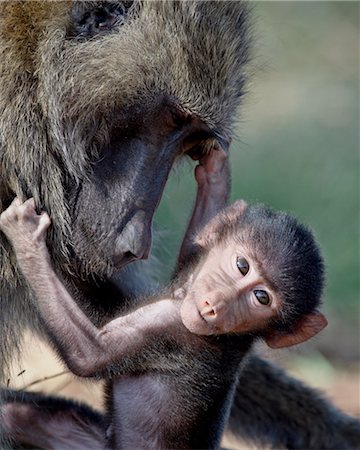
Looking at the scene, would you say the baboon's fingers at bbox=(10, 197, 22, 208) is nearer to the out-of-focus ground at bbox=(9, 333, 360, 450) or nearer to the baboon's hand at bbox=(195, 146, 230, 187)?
the baboon's hand at bbox=(195, 146, 230, 187)

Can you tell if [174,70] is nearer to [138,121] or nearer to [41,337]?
[138,121]

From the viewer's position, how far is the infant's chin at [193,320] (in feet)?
12.5

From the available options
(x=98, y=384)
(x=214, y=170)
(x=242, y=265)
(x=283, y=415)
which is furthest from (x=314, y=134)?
(x=242, y=265)

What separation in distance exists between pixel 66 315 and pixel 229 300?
547 mm

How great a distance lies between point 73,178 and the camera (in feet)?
13.3

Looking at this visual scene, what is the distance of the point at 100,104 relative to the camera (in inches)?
158

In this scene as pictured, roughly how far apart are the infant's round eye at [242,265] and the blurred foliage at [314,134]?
541 cm

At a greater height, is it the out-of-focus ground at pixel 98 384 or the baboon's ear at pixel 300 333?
the baboon's ear at pixel 300 333

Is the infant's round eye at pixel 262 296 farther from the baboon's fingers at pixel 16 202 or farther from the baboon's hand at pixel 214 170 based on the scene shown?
the baboon's fingers at pixel 16 202

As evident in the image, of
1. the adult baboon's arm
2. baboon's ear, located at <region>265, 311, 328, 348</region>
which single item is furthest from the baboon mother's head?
the adult baboon's arm

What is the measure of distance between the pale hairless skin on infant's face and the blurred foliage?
17.0 ft

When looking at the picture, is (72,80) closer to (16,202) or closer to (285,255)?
(16,202)

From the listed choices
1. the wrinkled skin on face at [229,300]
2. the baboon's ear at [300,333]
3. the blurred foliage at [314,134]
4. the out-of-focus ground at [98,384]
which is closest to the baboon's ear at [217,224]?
the wrinkled skin on face at [229,300]

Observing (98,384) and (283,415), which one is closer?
(98,384)
